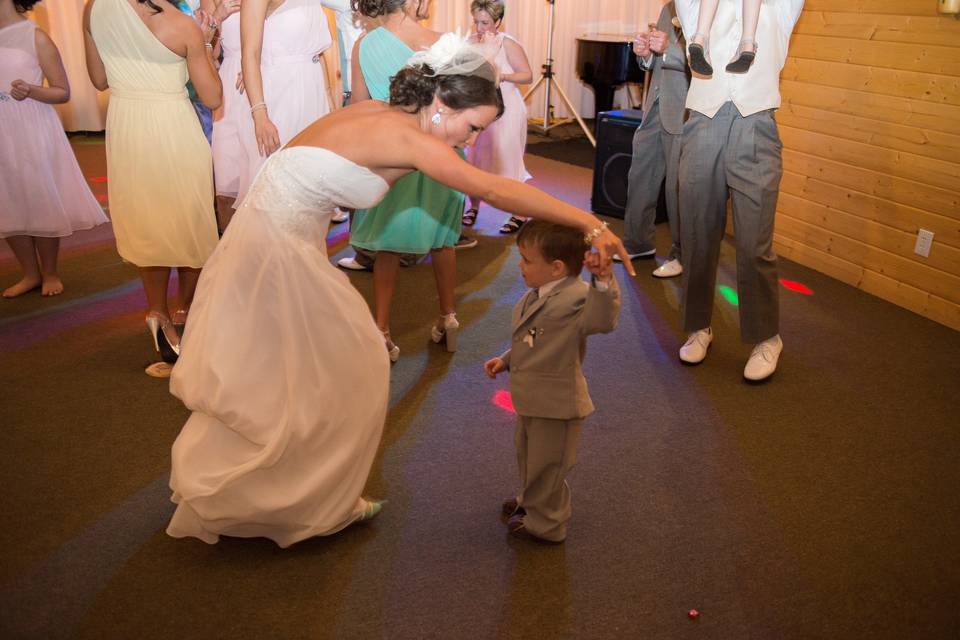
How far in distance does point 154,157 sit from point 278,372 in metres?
1.53

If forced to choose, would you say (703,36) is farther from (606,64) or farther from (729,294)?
(606,64)

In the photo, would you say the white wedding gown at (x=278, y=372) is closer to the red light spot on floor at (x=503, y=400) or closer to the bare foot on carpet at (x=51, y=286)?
the red light spot on floor at (x=503, y=400)

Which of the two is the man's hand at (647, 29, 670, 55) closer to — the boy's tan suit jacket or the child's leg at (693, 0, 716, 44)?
the child's leg at (693, 0, 716, 44)

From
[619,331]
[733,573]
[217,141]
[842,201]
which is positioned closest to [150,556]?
[733,573]

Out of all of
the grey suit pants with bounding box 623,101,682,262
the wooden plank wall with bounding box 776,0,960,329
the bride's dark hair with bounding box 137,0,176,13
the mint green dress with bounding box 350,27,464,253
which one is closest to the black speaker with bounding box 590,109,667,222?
the grey suit pants with bounding box 623,101,682,262

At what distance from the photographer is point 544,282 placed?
212cm

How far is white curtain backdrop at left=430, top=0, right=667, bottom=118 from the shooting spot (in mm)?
9875

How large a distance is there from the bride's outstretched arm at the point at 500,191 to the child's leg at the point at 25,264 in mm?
2924

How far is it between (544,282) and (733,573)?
0.99 m

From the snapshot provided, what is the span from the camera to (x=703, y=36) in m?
3.04

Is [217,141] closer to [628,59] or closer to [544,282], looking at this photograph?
[544,282]

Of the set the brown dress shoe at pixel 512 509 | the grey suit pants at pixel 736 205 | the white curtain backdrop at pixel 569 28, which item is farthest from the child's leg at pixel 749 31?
the white curtain backdrop at pixel 569 28

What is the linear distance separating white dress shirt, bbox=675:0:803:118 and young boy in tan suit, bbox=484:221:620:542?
144 cm

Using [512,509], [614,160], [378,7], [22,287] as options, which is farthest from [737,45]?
[22,287]
